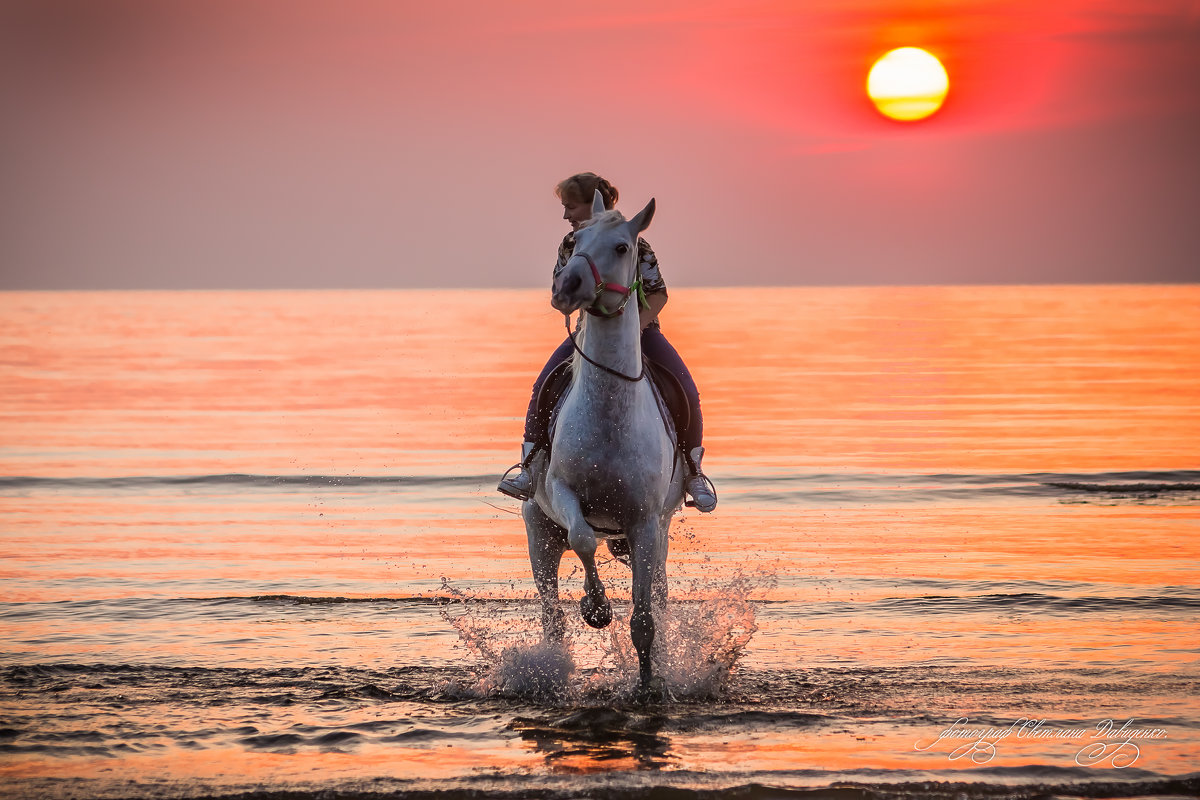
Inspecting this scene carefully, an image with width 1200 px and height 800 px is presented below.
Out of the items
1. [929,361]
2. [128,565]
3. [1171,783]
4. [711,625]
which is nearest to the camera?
[1171,783]

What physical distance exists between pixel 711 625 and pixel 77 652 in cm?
514

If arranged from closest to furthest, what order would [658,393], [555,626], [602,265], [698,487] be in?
[602,265]
[658,393]
[698,487]
[555,626]

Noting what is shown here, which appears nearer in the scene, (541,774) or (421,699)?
(541,774)

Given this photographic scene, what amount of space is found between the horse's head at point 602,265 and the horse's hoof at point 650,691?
266cm

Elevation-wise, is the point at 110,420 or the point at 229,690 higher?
the point at 110,420

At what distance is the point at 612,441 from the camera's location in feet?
28.7

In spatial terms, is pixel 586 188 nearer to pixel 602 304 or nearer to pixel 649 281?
pixel 649 281

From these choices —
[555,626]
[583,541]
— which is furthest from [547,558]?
[583,541]

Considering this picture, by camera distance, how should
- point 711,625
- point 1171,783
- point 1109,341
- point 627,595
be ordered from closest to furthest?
point 1171,783 → point 711,625 → point 627,595 → point 1109,341

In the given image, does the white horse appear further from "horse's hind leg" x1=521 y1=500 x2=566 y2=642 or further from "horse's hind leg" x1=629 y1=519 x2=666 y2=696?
"horse's hind leg" x1=521 y1=500 x2=566 y2=642

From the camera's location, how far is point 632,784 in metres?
7.53

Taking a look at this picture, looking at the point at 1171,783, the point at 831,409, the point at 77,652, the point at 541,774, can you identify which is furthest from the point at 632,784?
the point at 831,409

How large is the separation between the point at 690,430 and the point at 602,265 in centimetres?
197

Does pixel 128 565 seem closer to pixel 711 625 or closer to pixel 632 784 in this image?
pixel 711 625
